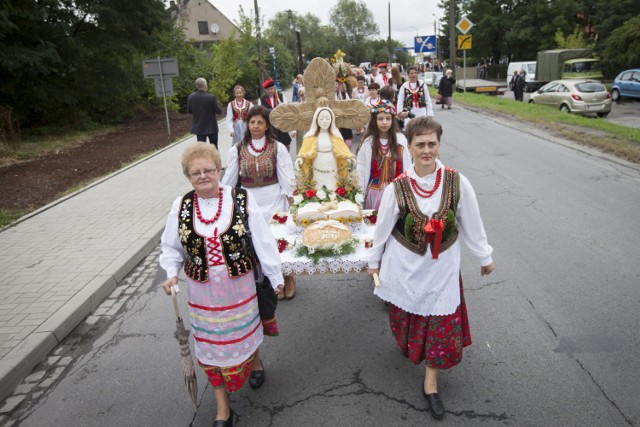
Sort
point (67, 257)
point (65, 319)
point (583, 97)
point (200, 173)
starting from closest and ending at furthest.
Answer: point (200, 173)
point (65, 319)
point (67, 257)
point (583, 97)

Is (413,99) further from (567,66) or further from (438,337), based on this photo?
(567,66)

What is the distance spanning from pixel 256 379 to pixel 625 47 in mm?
33089

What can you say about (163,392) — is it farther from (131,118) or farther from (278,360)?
(131,118)

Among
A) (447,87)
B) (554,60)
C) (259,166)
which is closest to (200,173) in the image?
(259,166)

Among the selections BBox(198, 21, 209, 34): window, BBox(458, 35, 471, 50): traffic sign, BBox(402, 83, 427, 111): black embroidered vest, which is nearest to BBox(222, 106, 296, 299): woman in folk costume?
BBox(402, 83, 427, 111): black embroidered vest

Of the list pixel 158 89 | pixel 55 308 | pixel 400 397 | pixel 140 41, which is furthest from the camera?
pixel 140 41

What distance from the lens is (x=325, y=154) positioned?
204 inches

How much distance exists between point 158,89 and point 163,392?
15.9 meters

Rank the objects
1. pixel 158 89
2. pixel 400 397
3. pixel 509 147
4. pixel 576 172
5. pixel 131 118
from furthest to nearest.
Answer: pixel 131 118, pixel 158 89, pixel 509 147, pixel 576 172, pixel 400 397

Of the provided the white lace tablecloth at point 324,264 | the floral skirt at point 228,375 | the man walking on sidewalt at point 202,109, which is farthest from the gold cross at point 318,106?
the man walking on sidewalt at point 202,109

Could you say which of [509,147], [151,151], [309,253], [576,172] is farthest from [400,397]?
[151,151]

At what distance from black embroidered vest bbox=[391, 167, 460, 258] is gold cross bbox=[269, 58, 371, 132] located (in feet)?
7.60

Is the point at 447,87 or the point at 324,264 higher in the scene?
the point at 447,87

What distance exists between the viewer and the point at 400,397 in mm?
3531
